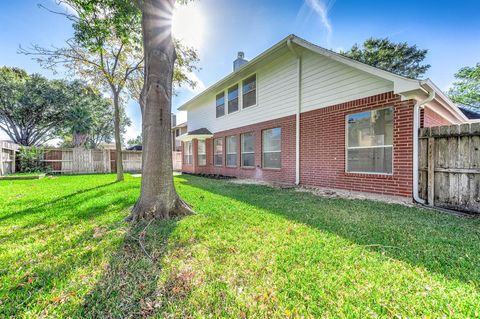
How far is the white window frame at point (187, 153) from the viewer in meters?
15.3

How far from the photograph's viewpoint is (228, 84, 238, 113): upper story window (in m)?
11.0

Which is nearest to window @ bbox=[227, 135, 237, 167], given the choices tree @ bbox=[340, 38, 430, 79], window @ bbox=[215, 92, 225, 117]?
window @ bbox=[215, 92, 225, 117]

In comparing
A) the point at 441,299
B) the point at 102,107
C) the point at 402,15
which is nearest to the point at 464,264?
the point at 441,299

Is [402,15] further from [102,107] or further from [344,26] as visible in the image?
[102,107]

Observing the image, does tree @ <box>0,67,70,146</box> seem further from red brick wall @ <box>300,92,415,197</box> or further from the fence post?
the fence post

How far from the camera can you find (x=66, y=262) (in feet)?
7.41

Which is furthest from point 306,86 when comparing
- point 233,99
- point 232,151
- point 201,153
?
point 201,153

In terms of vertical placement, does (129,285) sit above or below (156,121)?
below

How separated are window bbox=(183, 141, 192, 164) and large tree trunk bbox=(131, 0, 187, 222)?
457 inches

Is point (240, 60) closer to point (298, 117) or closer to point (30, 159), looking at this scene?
point (298, 117)

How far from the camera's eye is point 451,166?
4.52 m

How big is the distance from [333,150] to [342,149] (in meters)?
0.28

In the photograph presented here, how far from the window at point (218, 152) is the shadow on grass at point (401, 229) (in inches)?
284

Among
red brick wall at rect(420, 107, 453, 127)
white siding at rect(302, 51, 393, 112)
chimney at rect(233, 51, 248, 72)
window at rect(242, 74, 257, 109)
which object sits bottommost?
red brick wall at rect(420, 107, 453, 127)
